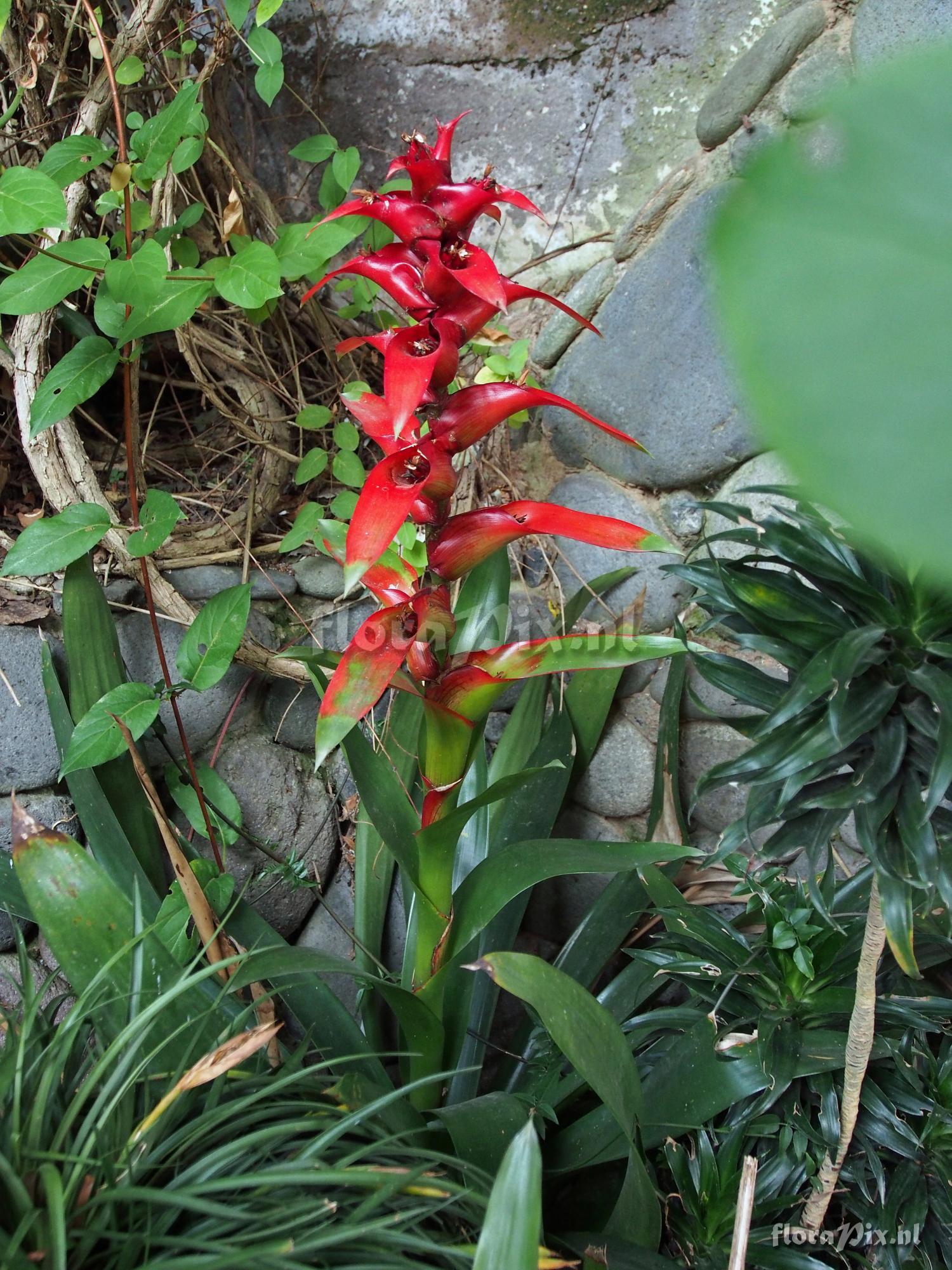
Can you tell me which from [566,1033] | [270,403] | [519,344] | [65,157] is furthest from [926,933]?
[65,157]

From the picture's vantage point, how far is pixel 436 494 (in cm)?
72

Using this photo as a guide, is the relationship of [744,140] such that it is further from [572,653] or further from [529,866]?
[529,866]

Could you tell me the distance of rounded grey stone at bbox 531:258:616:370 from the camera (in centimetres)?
139

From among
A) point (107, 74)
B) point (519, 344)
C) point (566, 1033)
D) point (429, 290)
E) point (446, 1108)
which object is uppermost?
point (107, 74)

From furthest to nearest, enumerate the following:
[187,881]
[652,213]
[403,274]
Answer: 1. [652,213]
2. [187,881]
3. [403,274]

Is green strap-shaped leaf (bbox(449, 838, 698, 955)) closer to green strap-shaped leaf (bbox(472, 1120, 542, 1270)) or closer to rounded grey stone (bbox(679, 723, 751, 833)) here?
green strap-shaped leaf (bbox(472, 1120, 542, 1270))

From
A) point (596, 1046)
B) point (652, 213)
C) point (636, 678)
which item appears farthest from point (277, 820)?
point (652, 213)

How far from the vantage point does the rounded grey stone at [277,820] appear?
129 cm

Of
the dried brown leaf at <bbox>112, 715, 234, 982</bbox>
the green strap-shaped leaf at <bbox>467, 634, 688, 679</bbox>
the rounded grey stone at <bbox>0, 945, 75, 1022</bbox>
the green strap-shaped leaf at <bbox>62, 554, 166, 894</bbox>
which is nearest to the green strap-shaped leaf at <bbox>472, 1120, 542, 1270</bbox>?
the green strap-shaped leaf at <bbox>467, 634, 688, 679</bbox>

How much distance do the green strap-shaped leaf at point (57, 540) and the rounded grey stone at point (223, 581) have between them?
0.71ft

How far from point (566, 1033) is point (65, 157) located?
1.11 m

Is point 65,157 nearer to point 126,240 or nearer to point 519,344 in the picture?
point 126,240

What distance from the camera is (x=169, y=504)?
114 cm

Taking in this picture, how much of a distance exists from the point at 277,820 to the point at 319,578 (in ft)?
1.26
